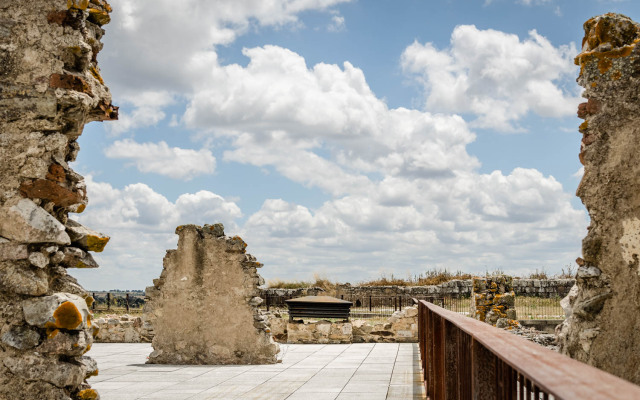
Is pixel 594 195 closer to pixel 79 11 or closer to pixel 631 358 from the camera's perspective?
pixel 631 358

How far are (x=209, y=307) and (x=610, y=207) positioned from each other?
26.2 feet

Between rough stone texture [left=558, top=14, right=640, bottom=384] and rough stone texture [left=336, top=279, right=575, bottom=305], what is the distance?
2065 cm

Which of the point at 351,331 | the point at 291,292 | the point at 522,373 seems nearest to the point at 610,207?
the point at 522,373

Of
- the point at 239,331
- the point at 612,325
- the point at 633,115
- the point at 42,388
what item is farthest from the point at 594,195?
the point at 239,331

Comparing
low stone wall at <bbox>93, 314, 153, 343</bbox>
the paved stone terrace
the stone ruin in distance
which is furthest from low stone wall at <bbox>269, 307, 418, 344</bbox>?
the stone ruin in distance

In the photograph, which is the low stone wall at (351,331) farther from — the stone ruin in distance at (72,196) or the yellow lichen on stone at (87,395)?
the yellow lichen on stone at (87,395)

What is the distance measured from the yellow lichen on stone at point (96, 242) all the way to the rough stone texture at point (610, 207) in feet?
13.5

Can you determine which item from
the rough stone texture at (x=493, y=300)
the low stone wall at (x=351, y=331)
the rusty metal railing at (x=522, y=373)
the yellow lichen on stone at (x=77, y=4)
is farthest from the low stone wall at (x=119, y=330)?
the rusty metal railing at (x=522, y=373)

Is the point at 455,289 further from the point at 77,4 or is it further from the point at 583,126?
the point at 77,4

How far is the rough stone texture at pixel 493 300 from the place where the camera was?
626 inches

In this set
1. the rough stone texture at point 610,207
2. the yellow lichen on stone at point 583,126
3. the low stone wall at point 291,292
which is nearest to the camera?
the rough stone texture at point 610,207

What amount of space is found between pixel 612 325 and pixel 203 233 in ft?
26.4

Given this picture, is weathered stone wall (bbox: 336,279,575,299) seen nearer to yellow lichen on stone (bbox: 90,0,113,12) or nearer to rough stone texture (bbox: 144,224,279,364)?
rough stone texture (bbox: 144,224,279,364)

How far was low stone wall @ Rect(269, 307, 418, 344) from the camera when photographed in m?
15.3
